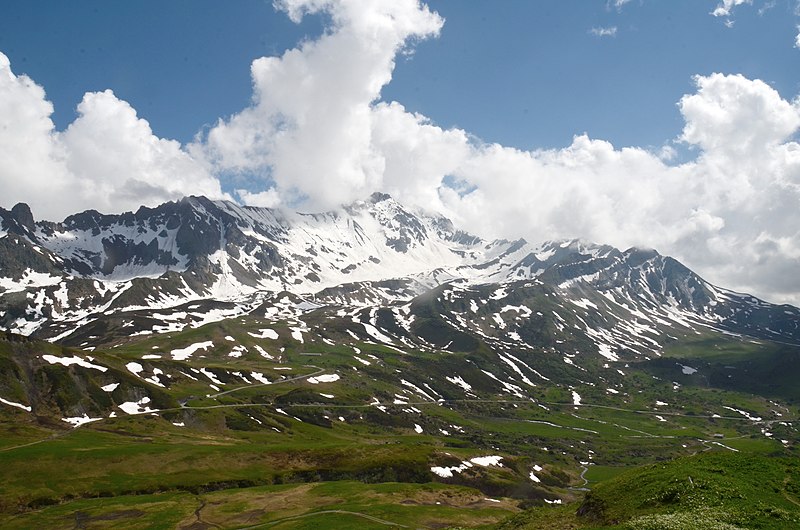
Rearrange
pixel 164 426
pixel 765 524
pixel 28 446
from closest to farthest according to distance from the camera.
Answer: pixel 765 524 < pixel 28 446 < pixel 164 426

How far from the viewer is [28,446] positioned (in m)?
108

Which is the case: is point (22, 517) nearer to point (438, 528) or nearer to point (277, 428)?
point (438, 528)

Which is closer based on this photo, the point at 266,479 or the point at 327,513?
the point at 327,513

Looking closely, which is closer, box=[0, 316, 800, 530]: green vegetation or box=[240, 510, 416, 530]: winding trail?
box=[0, 316, 800, 530]: green vegetation

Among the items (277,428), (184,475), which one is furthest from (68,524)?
(277,428)

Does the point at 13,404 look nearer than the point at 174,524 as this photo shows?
No

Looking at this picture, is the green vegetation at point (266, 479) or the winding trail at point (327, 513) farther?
the winding trail at point (327, 513)

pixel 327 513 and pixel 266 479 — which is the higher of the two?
pixel 266 479

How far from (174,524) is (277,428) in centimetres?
9896

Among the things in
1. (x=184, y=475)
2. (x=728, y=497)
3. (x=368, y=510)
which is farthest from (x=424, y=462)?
(x=728, y=497)

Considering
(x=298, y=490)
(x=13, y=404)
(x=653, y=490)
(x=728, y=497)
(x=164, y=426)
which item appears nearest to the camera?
(x=728, y=497)

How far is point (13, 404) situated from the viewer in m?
139

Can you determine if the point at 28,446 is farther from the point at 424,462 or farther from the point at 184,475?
the point at 424,462

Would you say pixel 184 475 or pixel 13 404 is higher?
pixel 13 404
